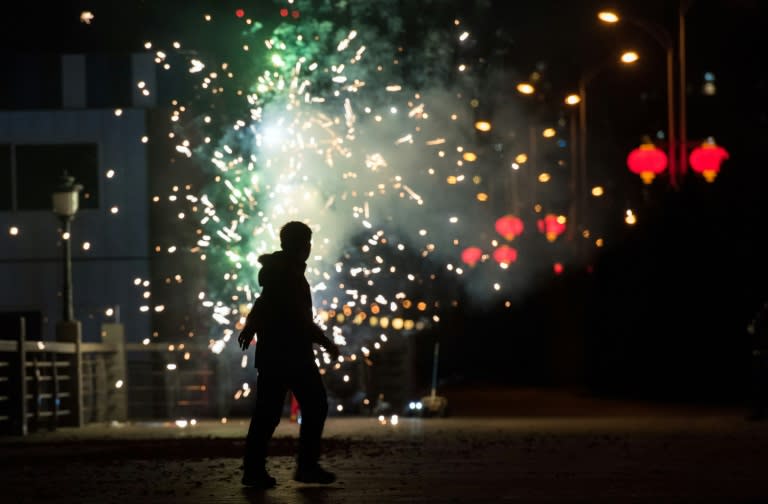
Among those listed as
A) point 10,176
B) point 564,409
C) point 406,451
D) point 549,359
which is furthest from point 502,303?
point 406,451

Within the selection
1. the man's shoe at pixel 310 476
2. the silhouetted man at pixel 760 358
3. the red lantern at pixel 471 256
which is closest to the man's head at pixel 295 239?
the man's shoe at pixel 310 476

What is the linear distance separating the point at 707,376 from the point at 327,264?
393 inches

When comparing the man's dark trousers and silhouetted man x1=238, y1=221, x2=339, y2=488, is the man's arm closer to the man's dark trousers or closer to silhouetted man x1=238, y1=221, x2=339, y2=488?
silhouetted man x1=238, y1=221, x2=339, y2=488

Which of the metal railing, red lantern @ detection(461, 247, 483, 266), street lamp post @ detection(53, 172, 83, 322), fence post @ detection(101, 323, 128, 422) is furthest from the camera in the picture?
red lantern @ detection(461, 247, 483, 266)

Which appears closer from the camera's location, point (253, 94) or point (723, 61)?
point (253, 94)

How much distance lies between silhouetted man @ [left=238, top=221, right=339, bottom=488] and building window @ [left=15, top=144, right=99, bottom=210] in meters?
24.0

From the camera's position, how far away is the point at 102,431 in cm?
2062

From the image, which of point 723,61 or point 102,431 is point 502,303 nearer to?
point 723,61

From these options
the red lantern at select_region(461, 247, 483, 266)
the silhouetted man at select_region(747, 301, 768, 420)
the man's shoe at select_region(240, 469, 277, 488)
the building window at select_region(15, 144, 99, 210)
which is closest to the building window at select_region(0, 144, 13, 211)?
the building window at select_region(15, 144, 99, 210)

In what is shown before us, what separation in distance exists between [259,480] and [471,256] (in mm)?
36925

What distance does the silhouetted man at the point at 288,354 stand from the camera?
1062cm

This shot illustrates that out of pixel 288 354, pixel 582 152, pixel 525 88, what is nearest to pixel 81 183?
pixel 525 88

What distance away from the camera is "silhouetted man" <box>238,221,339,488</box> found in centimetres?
1062

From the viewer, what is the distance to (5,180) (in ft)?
114
